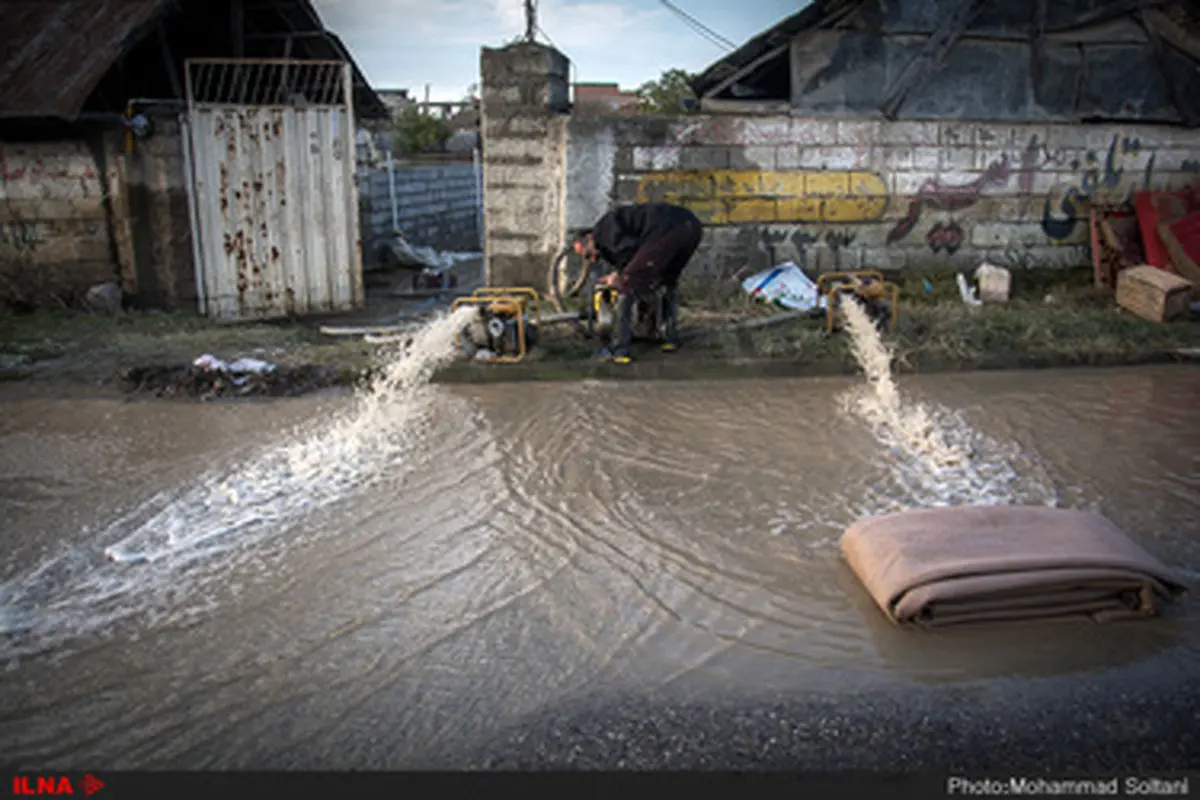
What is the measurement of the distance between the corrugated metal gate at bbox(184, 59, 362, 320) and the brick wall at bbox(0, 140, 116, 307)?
46.7 inches

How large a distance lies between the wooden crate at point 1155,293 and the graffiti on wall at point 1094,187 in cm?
137

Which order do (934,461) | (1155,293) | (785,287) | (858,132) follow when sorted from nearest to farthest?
(934,461) → (1155,293) → (785,287) → (858,132)

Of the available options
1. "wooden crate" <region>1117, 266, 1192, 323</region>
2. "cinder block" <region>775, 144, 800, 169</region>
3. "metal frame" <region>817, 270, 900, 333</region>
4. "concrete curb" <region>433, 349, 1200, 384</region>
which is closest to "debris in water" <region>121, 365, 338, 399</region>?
"concrete curb" <region>433, 349, 1200, 384</region>

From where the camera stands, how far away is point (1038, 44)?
10938mm

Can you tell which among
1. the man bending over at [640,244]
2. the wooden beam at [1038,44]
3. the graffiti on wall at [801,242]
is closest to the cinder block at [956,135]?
the wooden beam at [1038,44]

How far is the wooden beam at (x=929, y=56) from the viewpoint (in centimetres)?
1062

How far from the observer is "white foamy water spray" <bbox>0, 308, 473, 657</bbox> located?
14.2ft

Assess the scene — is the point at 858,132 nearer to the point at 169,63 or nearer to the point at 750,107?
the point at 750,107

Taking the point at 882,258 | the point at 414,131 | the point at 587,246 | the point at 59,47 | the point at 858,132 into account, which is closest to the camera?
the point at 587,246

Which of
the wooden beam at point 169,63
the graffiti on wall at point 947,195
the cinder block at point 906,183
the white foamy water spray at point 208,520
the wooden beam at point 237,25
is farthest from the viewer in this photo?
the wooden beam at point 237,25

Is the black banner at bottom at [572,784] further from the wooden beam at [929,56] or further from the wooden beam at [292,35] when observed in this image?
the wooden beam at [292,35]

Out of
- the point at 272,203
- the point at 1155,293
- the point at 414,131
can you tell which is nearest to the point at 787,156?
the point at 1155,293

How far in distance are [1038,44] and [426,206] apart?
35.9 ft

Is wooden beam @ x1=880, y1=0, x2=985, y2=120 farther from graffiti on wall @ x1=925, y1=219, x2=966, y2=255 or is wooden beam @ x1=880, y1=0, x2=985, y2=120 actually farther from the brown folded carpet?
the brown folded carpet
